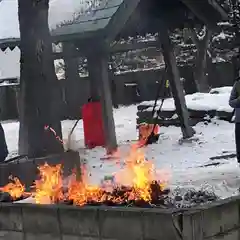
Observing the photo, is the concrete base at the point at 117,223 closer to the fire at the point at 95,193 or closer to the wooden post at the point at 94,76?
the fire at the point at 95,193

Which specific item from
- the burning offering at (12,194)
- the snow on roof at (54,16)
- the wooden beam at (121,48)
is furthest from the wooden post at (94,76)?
the burning offering at (12,194)

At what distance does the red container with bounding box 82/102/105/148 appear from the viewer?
13.9m

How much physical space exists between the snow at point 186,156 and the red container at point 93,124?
0.97ft

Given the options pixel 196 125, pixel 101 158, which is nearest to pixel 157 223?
pixel 101 158


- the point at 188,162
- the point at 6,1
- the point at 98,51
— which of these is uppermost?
the point at 6,1

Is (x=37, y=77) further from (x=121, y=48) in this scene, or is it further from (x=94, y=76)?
(x=121, y=48)

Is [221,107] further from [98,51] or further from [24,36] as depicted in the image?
[24,36]

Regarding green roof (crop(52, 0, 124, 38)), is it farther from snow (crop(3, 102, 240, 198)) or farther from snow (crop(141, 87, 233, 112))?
snow (crop(141, 87, 233, 112))

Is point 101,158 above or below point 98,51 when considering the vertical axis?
below

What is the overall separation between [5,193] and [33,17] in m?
4.37

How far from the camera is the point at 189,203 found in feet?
19.9

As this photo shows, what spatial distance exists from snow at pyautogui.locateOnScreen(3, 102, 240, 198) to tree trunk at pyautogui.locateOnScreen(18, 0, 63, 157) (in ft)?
3.46

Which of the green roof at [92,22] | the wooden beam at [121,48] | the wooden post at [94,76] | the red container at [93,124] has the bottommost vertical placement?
the red container at [93,124]

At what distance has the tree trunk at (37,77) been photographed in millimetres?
10062
